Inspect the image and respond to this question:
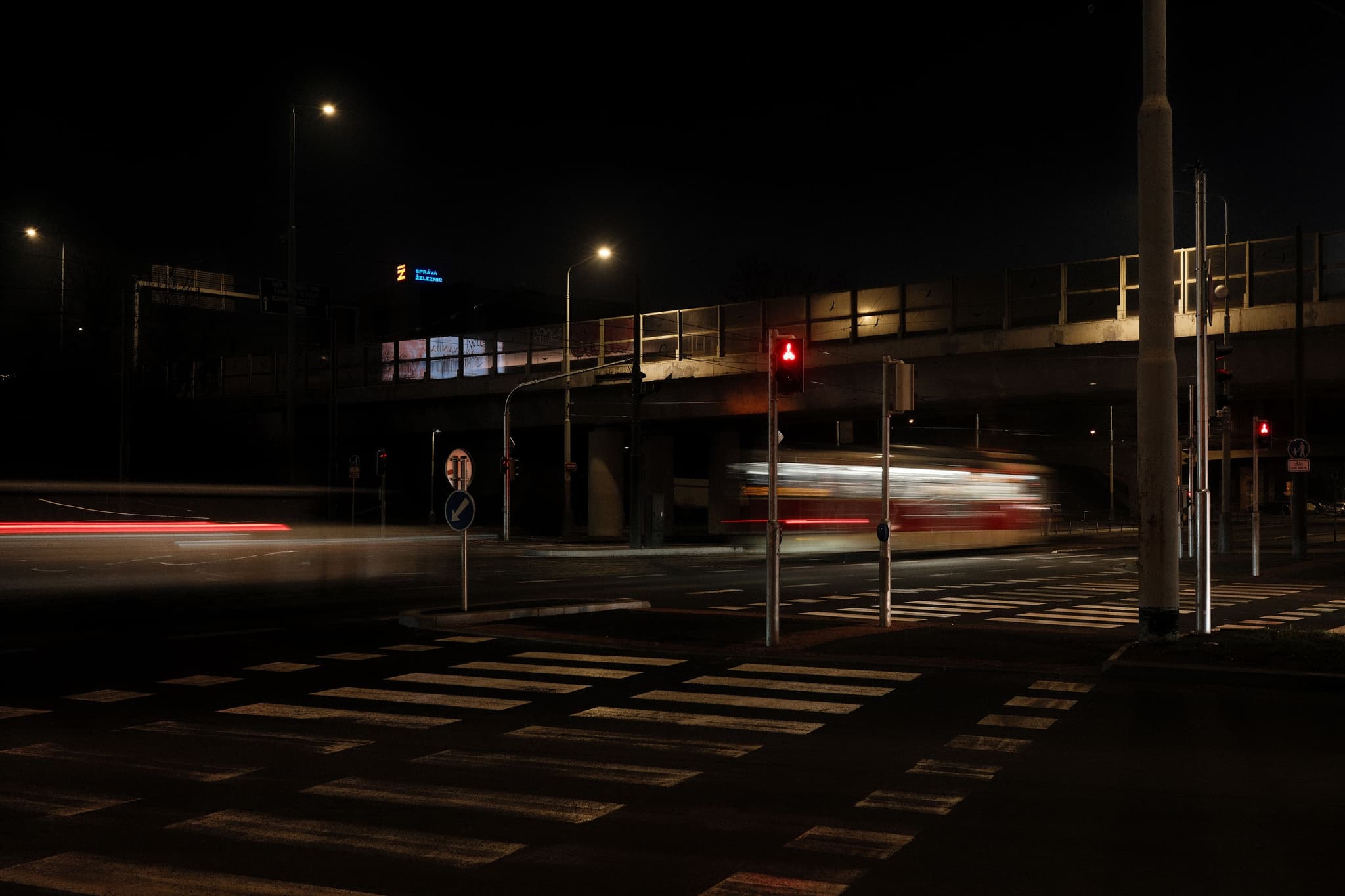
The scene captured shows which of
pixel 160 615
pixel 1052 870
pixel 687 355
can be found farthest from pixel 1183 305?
pixel 1052 870

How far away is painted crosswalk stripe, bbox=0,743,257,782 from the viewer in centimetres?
788

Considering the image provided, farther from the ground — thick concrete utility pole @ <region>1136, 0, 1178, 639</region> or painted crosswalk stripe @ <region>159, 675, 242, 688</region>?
thick concrete utility pole @ <region>1136, 0, 1178, 639</region>

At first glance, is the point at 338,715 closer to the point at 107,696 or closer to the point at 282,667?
the point at 107,696

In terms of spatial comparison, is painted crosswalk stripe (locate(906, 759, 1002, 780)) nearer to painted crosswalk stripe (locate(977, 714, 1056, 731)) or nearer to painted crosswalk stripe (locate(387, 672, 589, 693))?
painted crosswalk stripe (locate(977, 714, 1056, 731))

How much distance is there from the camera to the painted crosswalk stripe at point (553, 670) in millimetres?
12391

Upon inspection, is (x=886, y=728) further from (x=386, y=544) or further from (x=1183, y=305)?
(x=386, y=544)

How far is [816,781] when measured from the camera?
7.75 m

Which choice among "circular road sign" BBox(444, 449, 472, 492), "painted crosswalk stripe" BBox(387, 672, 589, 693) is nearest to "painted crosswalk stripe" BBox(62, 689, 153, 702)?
"painted crosswalk stripe" BBox(387, 672, 589, 693)

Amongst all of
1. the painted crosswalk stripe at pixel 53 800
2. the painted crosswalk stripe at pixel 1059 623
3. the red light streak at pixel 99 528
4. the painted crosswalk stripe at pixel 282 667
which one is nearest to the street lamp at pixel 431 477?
the red light streak at pixel 99 528

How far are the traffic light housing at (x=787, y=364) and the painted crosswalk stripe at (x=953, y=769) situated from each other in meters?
6.68

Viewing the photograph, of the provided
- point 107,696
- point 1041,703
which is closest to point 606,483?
point 107,696

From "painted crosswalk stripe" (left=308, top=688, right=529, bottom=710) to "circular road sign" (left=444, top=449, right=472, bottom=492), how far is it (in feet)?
24.9

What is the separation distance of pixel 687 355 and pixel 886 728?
3526 cm

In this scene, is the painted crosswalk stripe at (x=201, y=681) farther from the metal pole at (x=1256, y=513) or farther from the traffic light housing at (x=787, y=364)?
the metal pole at (x=1256, y=513)
